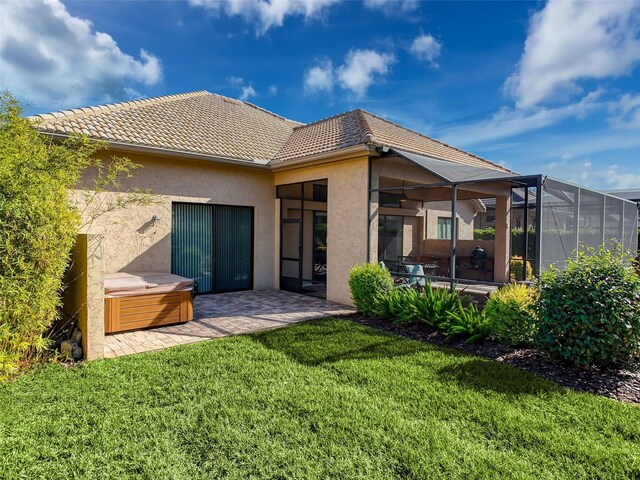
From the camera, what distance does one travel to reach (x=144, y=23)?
41.6 feet

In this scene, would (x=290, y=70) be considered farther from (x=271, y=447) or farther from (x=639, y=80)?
(x=271, y=447)

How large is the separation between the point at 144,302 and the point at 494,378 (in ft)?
25.0

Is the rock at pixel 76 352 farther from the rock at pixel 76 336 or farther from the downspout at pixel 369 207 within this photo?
the downspout at pixel 369 207

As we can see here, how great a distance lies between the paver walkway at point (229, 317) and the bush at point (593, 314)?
17.9ft

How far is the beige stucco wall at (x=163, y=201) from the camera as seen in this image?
1057cm

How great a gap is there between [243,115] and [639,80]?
61.6ft

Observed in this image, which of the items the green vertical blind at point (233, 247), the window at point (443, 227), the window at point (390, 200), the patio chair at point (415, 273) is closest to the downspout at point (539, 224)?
the patio chair at point (415, 273)

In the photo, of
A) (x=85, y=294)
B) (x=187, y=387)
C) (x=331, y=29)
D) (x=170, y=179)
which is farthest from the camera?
(x=331, y=29)

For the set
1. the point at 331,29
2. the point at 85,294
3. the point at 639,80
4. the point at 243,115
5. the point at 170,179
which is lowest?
the point at 85,294

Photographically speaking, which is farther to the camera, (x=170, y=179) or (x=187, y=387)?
(x=170, y=179)

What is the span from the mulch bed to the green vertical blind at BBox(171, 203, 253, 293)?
7467mm

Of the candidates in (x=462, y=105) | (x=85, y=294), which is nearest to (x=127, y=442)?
(x=85, y=294)

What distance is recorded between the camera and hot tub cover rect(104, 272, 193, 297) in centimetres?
820

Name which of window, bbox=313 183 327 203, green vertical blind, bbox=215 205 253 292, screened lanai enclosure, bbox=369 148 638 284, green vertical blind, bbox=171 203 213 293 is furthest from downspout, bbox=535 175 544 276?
green vertical blind, bbox=171 203 213 293
